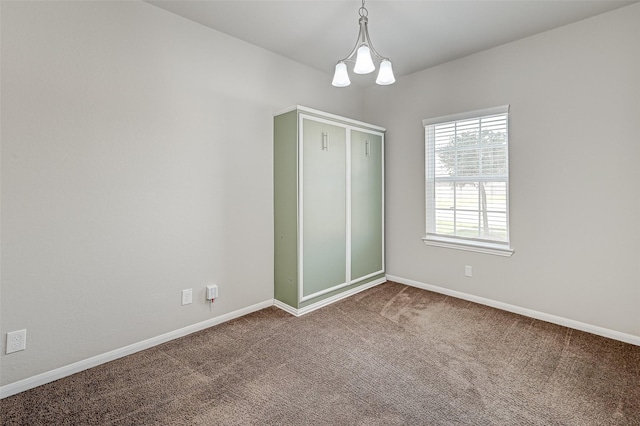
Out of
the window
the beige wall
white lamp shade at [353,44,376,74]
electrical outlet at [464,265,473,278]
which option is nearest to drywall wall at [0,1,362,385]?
the beige wall

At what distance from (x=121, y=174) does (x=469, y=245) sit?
3.33m

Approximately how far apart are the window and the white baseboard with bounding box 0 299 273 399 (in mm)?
2424

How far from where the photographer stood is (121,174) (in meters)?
2.30

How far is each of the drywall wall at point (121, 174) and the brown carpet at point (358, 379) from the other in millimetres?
355

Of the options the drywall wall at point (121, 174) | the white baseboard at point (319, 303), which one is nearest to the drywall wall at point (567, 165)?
the white baseboard at point (319, 303)

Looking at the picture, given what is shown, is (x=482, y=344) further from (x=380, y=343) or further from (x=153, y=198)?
(x=153, y=198)

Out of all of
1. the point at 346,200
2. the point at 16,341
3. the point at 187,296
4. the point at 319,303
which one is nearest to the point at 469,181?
the point at 346,200

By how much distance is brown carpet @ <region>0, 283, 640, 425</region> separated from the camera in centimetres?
173

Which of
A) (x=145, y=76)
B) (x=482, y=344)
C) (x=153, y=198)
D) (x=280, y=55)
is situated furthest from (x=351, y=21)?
(x=482, y=344)

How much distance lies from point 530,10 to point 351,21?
143 cm

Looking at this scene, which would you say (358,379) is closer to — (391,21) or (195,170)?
(195,170)

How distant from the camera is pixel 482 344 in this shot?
8.20 feet

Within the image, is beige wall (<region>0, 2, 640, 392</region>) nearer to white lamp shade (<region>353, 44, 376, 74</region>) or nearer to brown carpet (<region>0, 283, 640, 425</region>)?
brown carpet (<region>0, 283, 640, 425</region>)

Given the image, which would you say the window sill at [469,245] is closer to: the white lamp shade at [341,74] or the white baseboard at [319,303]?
the white baseboard at [319,303]
